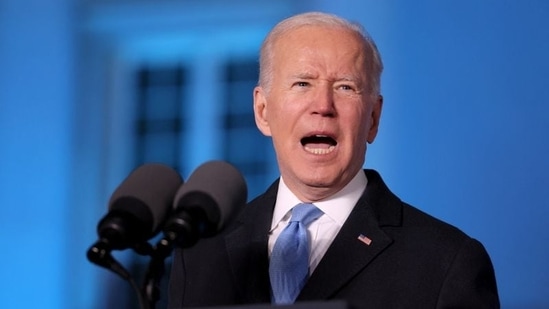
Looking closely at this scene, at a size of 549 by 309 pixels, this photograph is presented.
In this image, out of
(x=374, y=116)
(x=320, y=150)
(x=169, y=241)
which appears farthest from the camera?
(x=374, y=116)

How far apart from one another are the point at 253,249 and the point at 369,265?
0.22 meters

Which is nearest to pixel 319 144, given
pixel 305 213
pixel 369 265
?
pixel 305 213

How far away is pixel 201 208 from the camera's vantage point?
1.68 metres

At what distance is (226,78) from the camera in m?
3.37

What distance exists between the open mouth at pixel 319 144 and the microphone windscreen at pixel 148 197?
1.70 ft

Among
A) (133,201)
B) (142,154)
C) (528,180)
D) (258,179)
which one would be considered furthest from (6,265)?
(133,201)

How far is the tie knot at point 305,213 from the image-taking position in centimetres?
228

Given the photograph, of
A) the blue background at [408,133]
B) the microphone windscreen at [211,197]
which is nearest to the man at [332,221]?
the microphone windscreen at [211,197]

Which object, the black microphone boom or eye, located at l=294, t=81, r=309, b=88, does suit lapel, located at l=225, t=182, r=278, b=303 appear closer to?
eye, located at l=294, t=81, r=309, b=88

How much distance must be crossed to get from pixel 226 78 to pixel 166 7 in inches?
9.7

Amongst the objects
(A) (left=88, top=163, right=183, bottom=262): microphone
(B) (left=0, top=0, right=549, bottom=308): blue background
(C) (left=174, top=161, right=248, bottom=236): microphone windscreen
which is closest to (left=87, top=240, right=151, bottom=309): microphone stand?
(A) (left=88, top=163, right=183, bottom=262): microphone

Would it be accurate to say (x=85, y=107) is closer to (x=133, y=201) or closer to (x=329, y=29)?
(x=329, y=29)

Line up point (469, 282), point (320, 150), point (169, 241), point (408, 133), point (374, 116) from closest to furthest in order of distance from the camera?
point (169, 241) < point (469, 282) < point (320, 150) < point (374, 116) < point (408, 133)

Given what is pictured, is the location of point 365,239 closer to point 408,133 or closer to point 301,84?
point 301,84
